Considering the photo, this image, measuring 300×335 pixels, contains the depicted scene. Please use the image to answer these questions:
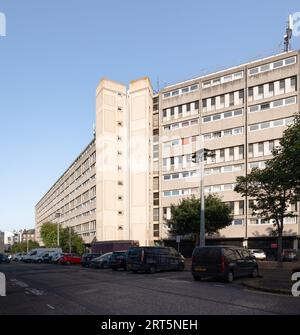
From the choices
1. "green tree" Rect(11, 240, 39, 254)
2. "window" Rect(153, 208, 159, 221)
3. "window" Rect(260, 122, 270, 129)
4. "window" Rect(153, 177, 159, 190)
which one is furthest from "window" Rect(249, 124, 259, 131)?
"green tree" Rect(11, 240, 39, 254)

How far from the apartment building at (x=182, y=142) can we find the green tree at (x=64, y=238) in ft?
8.64

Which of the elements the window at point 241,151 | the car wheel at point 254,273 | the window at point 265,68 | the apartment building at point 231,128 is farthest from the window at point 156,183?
the car wheel at point 254,273

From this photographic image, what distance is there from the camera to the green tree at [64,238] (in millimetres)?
95188

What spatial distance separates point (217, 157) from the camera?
7056 centimetres

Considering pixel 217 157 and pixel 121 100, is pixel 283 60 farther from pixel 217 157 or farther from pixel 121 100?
pixel 121 100

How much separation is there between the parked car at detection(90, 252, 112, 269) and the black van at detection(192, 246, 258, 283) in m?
18.2

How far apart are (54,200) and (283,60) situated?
10376 cm

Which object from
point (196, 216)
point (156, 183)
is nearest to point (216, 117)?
point (156, 183)

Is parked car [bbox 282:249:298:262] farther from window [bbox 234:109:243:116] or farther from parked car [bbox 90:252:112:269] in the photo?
parked car [bbox 90:252:112:269]

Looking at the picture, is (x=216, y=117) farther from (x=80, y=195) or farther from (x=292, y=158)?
(x=80, y=195)

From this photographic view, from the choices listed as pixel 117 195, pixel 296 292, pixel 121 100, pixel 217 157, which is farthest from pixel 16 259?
pixel 296 292

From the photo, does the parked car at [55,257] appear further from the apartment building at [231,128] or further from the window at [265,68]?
the window at [265,68]

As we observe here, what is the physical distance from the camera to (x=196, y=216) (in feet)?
185

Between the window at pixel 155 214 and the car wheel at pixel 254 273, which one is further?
the window at pixel 155 214
